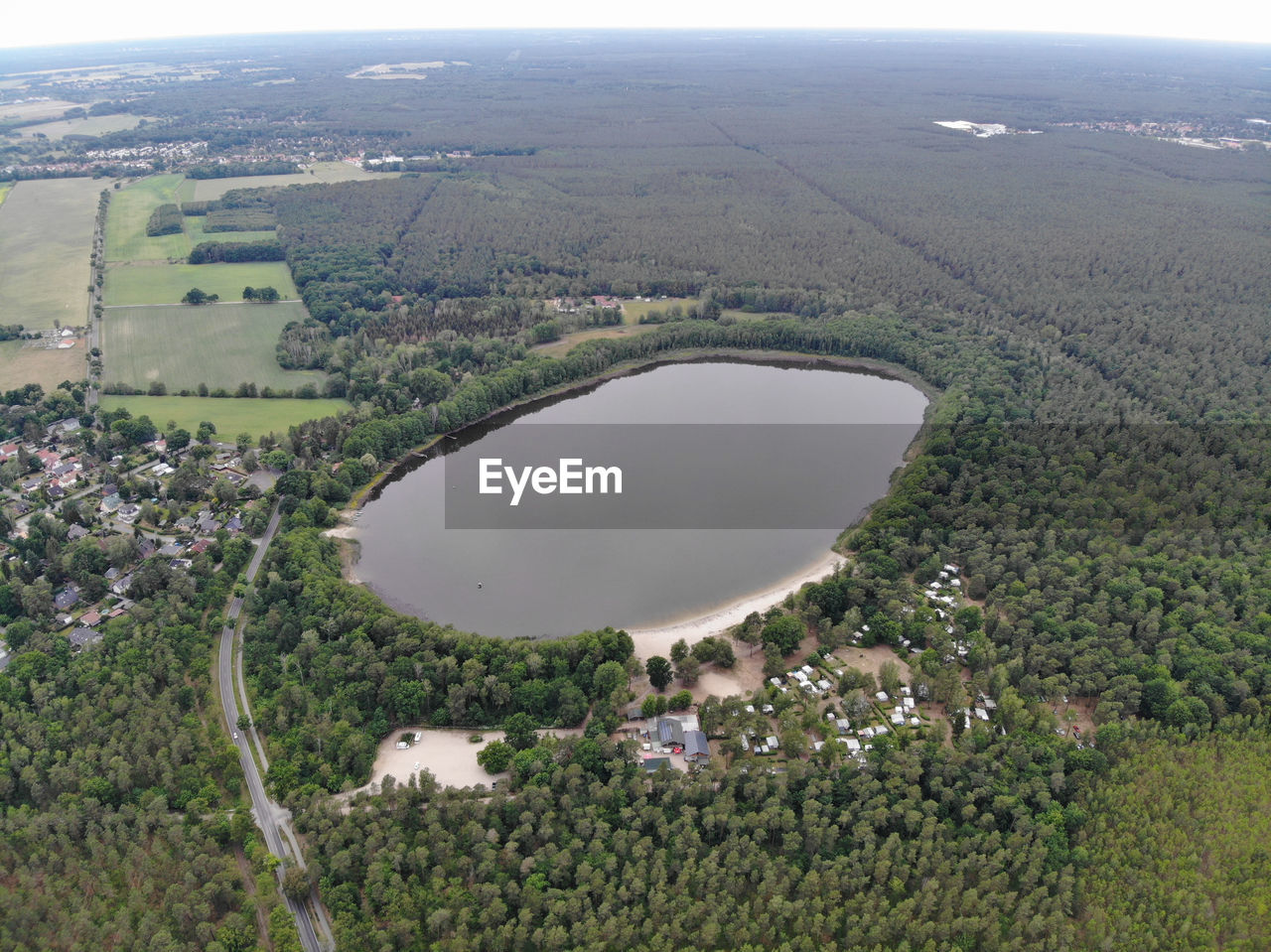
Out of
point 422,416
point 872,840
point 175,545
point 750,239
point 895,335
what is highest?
point 750,239


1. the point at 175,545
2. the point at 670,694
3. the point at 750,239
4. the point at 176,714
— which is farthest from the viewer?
the point at 750,239

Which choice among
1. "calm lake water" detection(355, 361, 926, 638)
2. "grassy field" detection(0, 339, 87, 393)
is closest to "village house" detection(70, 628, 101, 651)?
"calm lake water" detection(355, 361, 926, 638)

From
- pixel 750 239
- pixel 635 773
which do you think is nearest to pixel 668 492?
pixel 635 773

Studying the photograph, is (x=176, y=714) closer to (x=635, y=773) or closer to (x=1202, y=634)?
(x=635, y=773)

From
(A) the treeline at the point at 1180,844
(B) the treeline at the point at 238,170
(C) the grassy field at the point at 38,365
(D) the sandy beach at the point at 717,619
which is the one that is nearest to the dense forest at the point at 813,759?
(A) the treeline at the point at 1180,844

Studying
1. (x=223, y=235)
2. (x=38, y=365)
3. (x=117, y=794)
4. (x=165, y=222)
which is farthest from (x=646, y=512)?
(x=165, y=222)

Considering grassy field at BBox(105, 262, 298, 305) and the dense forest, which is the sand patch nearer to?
the dense forest

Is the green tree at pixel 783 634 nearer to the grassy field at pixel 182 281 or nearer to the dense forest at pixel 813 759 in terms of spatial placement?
Result: the dense forest at pixel 813 759
